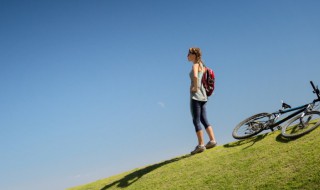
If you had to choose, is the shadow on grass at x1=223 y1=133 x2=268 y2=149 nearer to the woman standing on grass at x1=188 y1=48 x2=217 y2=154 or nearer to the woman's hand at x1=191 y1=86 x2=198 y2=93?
the woman standing on grass at x1=188 y1=48 x2=217 y2=154

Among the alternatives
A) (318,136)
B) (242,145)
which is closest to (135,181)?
(242,145)

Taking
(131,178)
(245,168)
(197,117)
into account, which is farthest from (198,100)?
(131,178)

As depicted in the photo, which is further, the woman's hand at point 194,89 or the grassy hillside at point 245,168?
the woman's hand at point 194,89

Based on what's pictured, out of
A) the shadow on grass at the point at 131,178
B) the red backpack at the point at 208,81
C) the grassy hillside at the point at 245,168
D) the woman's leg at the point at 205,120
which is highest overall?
the red backpack at the point at 208,81

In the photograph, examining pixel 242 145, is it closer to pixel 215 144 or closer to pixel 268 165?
pixel 215 144

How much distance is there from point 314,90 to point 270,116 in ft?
5.99

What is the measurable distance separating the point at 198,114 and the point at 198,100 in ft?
1.47

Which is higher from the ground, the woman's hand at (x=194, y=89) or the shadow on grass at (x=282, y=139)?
the woman's hand at (x=194, y=89)

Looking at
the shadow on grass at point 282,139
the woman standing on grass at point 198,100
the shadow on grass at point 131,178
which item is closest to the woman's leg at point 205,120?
the woman standing on grass at point 198,100

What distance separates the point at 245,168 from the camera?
332 inches

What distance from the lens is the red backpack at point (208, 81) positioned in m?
11.2

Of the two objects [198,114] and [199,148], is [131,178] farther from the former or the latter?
[198,114]

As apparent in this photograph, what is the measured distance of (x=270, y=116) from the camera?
36.7 feet

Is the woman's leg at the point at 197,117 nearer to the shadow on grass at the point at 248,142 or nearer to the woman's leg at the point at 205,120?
the woman's leg at the point at 205,120
